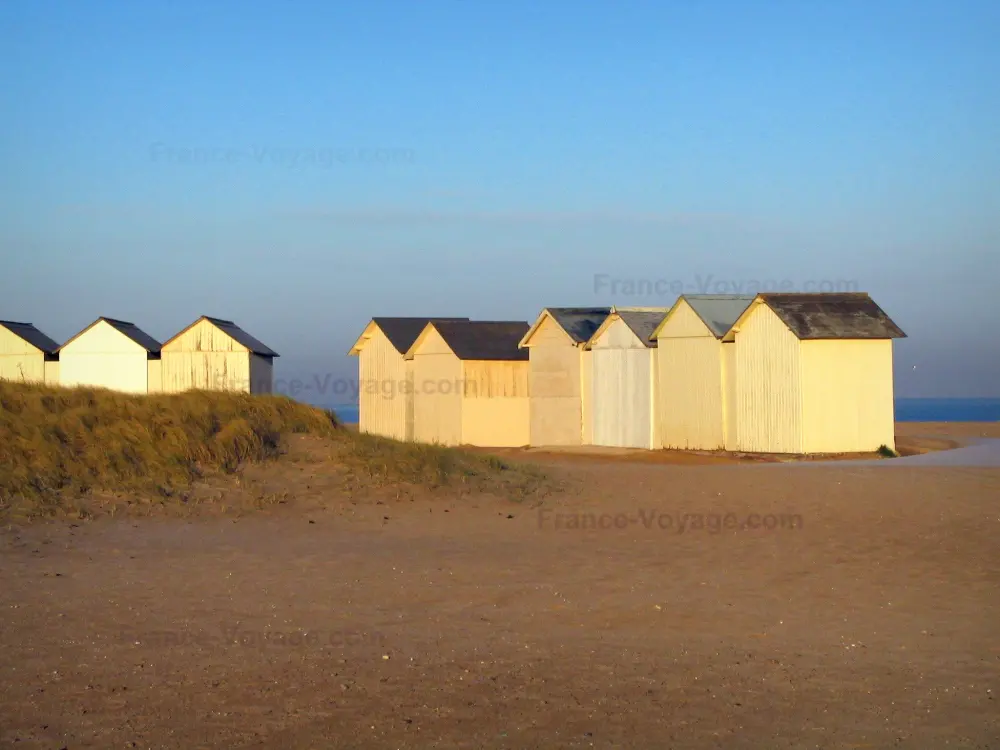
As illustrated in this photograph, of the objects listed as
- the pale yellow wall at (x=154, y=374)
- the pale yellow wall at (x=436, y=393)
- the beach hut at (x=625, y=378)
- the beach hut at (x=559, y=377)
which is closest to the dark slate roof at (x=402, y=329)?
the pale yellow wall at (x=436, y=393)

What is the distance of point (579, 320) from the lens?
33.7m

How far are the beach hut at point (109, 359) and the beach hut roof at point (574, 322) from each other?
441 inches

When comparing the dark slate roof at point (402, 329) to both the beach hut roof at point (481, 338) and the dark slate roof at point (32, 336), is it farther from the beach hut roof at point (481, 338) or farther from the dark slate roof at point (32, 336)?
the dark slate roof at point (32, 336)

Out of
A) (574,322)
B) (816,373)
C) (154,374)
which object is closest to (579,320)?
(574,322)

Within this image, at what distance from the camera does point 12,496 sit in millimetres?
15539

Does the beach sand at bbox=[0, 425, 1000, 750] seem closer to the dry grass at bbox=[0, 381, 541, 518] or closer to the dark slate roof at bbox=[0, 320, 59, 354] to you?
the dry grass at bbox=[0, 381, 541, 518]

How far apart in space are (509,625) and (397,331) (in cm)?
2798

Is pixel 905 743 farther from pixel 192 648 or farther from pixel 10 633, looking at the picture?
pixel 10 633

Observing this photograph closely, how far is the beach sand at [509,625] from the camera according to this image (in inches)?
279

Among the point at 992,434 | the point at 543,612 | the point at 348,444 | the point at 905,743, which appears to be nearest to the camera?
the point at 905,743

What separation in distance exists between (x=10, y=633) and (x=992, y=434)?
38176 mm

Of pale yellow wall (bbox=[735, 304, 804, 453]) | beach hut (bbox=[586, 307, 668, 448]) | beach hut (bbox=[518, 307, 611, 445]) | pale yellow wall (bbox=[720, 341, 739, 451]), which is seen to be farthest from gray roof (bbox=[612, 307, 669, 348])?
pale yellow wall (bbox=[735, 304, 804, 453])

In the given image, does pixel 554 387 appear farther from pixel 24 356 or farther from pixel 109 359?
pixel 24 356

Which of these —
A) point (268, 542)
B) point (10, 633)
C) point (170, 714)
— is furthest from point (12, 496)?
point (170, 714)
